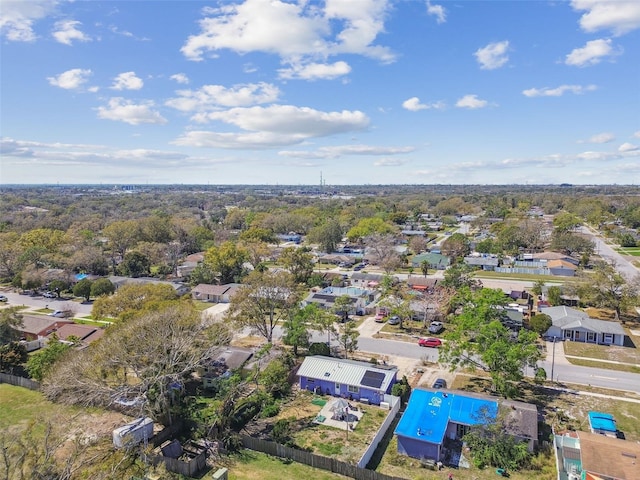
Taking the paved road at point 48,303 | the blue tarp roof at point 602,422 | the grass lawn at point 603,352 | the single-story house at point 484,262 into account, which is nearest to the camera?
the blue tarp roof at point 602,422

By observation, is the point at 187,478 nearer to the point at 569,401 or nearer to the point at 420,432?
the point at 420,432

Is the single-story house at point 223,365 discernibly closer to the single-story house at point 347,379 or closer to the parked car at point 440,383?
the single-story house at point 347,379

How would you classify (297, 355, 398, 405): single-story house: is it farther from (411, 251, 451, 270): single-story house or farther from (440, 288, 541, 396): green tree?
(411, 251, 451, 270): single-story house

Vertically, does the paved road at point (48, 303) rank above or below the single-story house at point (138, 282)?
below

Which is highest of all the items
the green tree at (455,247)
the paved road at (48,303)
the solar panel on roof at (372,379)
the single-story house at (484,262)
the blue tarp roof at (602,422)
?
the green tree at (455,247)

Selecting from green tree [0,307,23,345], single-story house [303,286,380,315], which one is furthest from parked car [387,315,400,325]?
green tree [0,307,23,345]

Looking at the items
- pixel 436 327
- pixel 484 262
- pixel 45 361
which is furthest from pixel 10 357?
pixel 484 262

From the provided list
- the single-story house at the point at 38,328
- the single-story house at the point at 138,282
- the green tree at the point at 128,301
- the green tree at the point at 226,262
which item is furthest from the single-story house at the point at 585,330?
the single-story house at the point at 38,328
